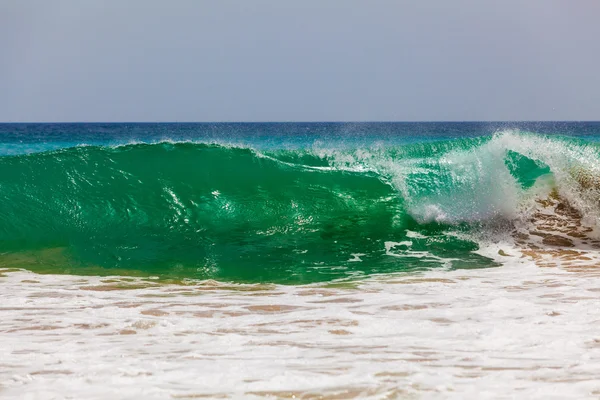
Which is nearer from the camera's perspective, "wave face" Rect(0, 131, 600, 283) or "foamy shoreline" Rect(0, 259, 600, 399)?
"foamy shoreline" Rect(0, 259, 600, 399)

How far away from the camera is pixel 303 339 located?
451cm

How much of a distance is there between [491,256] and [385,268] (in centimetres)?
171

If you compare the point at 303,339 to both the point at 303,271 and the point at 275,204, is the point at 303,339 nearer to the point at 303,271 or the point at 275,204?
the point at 303,271

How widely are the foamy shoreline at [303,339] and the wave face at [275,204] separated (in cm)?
156

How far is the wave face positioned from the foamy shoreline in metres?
1.56

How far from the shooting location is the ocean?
374cm

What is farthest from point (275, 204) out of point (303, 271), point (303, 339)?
point (303, 339)

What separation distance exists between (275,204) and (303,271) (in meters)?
3.39

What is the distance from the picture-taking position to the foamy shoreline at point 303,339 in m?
3.51

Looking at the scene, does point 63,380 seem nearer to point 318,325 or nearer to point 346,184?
point 318,325

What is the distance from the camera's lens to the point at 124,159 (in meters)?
12.3

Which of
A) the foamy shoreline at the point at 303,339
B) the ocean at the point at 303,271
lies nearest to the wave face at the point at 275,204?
the ocean at the point at 303,271

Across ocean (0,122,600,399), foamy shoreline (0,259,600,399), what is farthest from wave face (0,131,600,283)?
foamy shoreline (0,259,600,399)

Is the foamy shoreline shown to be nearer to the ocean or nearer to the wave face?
the ocean
